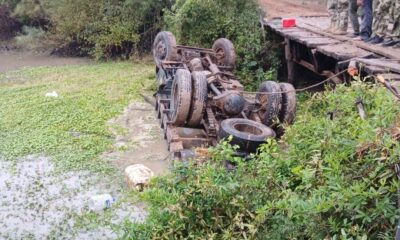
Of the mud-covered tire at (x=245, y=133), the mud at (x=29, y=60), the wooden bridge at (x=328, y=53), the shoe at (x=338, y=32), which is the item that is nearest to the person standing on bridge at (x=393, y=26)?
the wooden bridge at (x=328, y=53)

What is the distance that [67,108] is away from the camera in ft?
32.2

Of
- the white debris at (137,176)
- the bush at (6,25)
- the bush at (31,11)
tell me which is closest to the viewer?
the white debris at (137,176)

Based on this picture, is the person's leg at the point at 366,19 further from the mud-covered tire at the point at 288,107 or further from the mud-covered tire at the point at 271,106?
the mud-covered tire at the point at 271,106

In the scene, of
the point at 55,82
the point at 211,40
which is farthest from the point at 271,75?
the point at 55,82

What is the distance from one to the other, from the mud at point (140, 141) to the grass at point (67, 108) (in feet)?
0.68

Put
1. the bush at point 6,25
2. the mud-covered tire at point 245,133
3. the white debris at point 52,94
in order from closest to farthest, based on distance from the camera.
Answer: the mud-covered tire at point 245,133 → the white debris at point 52,94 → the bush at point 6,25

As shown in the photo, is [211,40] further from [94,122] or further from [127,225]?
[127,225]

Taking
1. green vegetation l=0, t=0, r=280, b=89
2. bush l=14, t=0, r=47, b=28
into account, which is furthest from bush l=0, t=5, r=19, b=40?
bush l=14, t=0, r=47, b=28

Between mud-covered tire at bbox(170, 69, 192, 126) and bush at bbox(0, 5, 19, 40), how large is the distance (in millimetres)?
13397

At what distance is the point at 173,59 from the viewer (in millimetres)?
10070

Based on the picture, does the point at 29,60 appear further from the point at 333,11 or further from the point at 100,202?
the point at 100,202

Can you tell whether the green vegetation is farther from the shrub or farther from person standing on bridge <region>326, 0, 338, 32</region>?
person standing on bridge <region>326, 0, 338, 32</region>

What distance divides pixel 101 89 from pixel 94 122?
8.86 feet

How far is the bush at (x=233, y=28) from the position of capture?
1149 centimetres
